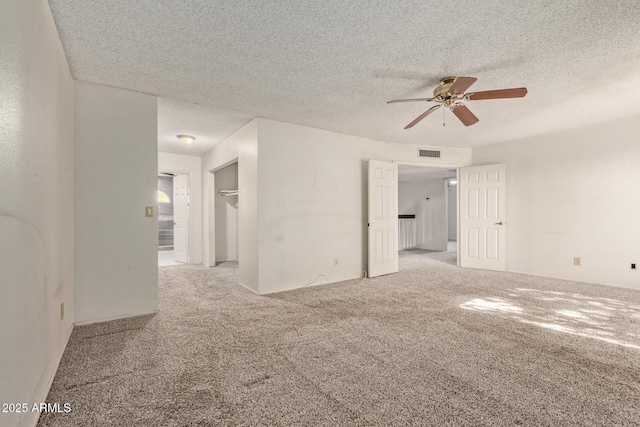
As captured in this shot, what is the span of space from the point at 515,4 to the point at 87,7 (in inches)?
109

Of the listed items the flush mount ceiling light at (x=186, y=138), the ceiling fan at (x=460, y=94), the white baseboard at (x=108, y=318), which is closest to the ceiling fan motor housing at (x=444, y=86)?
the ceiling fan at (x=460, y=94)

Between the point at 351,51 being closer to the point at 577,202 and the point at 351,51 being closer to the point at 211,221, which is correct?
the point at 577,202

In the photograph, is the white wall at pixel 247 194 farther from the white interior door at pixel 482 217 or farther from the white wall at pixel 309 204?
the white interior door at pixel 482 217

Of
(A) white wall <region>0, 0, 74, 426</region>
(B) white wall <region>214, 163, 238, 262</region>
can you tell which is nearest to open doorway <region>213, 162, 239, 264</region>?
(B) white wall <region>214, 163, 238, 262</region>

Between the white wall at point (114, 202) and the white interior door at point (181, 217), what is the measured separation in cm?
348

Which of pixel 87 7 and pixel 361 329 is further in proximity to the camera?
pixel 361 329

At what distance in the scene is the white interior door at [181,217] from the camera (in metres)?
6.54

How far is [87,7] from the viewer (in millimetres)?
1889

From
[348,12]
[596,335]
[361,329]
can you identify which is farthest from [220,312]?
[596,335]

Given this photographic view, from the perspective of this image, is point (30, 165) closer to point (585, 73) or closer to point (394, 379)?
point (394, 379)

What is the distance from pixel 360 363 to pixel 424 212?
25.6 feet

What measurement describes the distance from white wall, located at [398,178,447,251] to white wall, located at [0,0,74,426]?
858 cm

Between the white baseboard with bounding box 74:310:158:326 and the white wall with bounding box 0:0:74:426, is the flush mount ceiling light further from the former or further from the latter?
the white baseboard with bounding box 74:310:158:326

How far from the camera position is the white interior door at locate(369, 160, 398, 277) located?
4.98 metres
